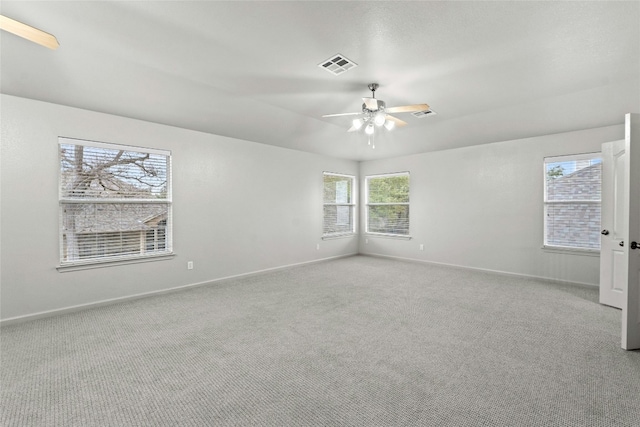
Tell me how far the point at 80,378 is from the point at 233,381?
46.1 inches

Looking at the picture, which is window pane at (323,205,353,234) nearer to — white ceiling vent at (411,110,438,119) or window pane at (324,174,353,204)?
window pane at (324,174,353,204)

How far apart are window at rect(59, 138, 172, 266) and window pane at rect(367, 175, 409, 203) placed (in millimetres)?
4816

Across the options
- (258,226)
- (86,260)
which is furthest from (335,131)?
(86,260)

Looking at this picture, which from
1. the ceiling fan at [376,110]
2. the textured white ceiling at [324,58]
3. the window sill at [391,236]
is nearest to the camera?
the textured white ceiling at [324,58]

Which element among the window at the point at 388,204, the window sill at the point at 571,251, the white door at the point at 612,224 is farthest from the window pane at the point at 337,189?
the white door at the point at 612,224

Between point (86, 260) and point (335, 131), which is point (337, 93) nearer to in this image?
point (335, 131)

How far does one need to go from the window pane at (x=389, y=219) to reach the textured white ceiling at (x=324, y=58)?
8.85 feet

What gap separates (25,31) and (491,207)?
21.0 feet

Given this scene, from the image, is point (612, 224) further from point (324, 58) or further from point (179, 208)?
point (179, 208)

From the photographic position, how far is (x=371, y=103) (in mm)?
3229

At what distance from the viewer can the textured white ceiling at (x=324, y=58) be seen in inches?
90.5

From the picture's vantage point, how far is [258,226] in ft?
18.0

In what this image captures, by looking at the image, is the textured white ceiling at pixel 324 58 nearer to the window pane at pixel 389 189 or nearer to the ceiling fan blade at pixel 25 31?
the ceiling fan blade at pixel 25 31

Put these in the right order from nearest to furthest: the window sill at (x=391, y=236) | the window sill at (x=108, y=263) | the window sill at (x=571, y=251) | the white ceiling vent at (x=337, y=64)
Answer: the white ceiling vent at (x=337, y=64), the window sill at (x=108, y=263), the window sill at (x=571, y=251), the window sill at (x=391, y=236)
